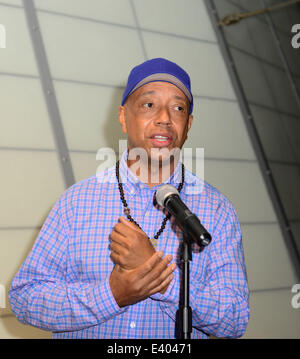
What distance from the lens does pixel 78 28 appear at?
279cm

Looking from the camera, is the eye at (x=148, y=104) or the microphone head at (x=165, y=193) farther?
the eye at (x=148, y=104)

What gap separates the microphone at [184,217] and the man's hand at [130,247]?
5.7 inches

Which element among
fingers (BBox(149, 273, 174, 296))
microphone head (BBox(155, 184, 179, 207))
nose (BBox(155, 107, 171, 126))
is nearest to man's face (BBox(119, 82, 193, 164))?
nose (BBox(155, 107, 171, 126))

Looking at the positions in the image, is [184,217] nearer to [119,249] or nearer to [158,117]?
[119,249]

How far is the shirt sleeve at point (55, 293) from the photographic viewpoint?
1.25 metres

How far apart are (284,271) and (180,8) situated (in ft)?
7.16

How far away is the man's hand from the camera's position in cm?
117

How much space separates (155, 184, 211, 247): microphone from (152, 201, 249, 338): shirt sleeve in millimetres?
327

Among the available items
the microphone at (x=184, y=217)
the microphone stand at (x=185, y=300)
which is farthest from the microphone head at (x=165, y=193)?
the microphone stand at (x=185, y=300)

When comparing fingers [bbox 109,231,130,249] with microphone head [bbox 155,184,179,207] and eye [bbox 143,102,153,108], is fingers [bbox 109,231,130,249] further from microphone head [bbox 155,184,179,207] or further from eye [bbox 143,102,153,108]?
eye [bbox 143,102,153,108]

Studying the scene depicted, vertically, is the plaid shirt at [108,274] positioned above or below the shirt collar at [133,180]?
below

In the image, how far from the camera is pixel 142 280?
1.17m

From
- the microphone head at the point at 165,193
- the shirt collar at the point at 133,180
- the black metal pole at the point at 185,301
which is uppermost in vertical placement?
the shirt collar at the point at 133,180

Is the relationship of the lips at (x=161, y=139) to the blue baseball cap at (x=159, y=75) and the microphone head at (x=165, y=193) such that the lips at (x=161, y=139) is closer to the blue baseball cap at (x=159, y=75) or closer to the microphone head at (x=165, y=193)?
the blue baseball cap at (x=159, y=75)
